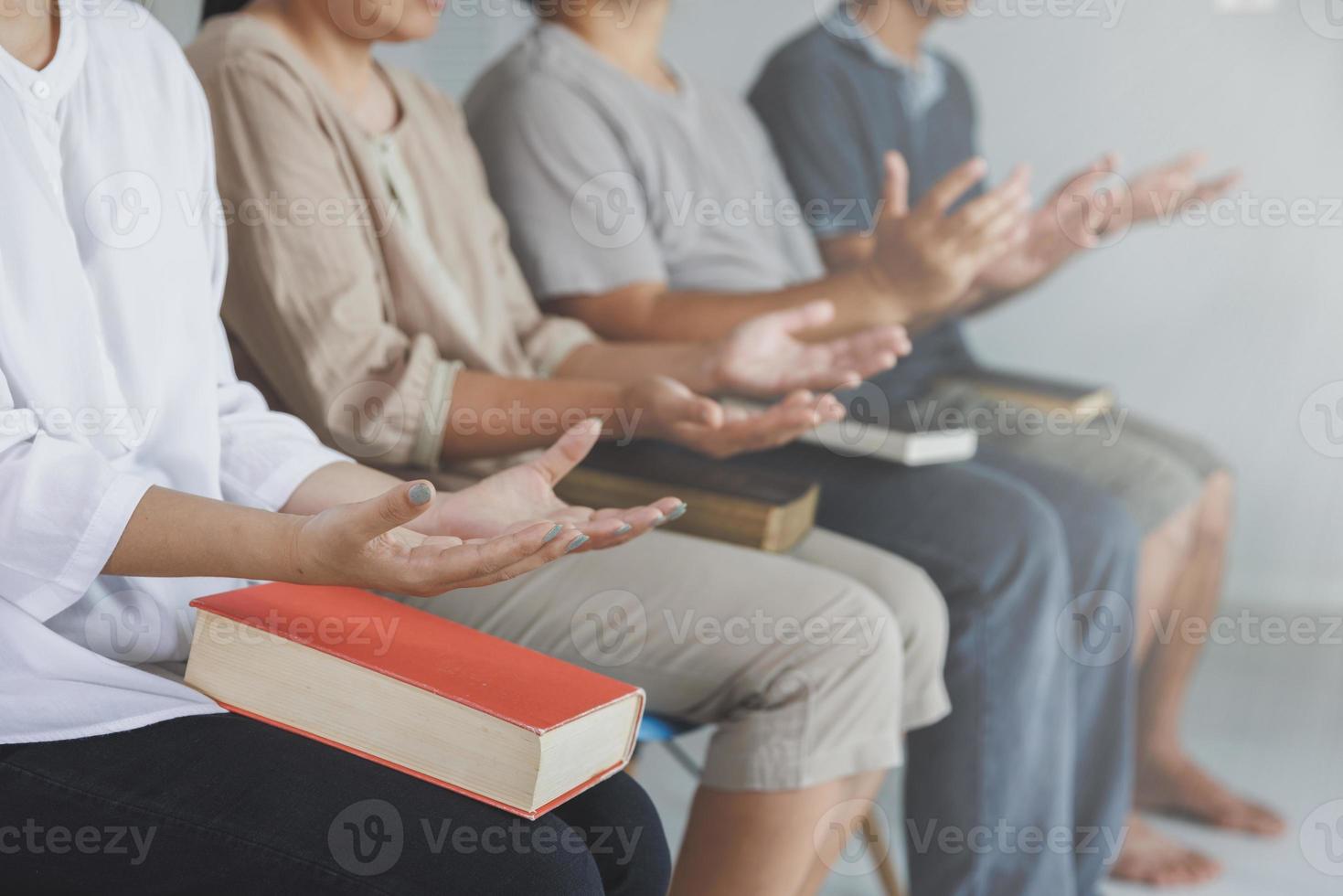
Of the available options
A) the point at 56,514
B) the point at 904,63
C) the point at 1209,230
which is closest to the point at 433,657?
the point at 56,514

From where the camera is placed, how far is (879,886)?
4.34 ft

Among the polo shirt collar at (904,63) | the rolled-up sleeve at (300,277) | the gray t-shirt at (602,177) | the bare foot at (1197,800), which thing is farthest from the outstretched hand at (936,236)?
the bare foot at (1197,800)

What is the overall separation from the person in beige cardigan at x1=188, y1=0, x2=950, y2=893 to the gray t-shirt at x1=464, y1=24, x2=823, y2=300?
7.4 inches

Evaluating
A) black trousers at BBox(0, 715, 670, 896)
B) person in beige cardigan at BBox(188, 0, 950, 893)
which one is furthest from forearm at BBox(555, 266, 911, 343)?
black trousers at BBox(0, 715, 670, 896)

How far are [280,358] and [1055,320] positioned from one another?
1192 millimetres

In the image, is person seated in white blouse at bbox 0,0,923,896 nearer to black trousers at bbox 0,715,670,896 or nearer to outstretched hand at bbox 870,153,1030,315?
black trousers at bbox 0,715,670,896

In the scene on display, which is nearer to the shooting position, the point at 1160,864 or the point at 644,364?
the point at 644,364

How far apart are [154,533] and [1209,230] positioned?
152 centimetres

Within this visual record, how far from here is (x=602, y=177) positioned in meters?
1.25

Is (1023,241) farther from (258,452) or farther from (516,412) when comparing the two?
(258,452)

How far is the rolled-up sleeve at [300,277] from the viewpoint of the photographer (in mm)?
904

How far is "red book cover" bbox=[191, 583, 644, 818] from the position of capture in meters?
0.60

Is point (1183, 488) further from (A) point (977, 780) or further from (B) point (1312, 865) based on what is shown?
(A) point (977, 780)

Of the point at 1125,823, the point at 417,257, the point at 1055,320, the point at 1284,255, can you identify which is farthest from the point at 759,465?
the point at 1284,255
